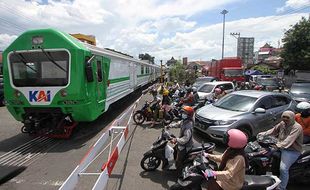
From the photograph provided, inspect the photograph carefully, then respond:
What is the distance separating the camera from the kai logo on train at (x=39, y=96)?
7613 mm

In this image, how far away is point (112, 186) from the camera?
16.3ft

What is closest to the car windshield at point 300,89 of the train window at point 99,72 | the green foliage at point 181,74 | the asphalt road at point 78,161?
the asphalt road at point 78,161

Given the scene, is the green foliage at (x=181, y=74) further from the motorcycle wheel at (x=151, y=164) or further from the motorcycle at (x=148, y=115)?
the motorcycle wheel at (x=151, y=164)

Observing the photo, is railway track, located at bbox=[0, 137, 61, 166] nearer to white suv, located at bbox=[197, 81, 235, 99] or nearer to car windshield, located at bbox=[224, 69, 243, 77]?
white suv, located at bbox=[197, 81, 235, 99]

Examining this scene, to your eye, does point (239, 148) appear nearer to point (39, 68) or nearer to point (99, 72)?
point (39, 68)

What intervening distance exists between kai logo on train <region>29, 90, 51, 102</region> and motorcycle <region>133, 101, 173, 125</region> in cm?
386

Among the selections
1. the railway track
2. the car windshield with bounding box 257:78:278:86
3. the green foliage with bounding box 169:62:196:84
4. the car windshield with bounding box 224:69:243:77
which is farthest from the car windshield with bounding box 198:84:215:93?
the green foliage with bounding box 169:62:196:84

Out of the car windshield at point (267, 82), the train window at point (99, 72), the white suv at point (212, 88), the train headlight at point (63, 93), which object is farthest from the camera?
the car windshield at point (267, 82)

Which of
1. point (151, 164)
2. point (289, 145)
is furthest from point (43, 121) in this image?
point (289, 145)

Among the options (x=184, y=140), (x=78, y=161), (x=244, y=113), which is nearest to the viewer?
(x=184, y=140)

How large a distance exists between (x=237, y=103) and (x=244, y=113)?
821 millimetres

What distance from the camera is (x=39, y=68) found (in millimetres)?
7844

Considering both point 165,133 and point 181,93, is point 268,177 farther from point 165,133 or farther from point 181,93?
point 181,93

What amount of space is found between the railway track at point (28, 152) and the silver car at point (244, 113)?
464 cm
